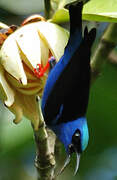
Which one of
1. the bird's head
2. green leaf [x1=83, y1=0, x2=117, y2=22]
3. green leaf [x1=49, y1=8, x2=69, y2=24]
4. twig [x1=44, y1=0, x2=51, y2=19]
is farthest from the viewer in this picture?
the bird's head

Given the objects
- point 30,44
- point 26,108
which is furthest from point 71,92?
point 30,44

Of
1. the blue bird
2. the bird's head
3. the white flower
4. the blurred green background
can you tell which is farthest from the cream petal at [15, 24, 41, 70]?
the blurred green background

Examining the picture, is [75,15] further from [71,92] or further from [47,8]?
[71,92]

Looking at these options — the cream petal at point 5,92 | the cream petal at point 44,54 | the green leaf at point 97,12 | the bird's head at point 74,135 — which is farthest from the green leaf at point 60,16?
the bird's head at point 74,135

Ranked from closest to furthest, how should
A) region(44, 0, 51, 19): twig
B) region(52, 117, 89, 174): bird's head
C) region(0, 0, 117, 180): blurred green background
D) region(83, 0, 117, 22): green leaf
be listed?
region(83, 0, 117, 22): green leaf → region(44, 0, 51, 19): twig → region(52, 117, 89, 174): bird's head → region(0, 0, 117, 180): blurred green background

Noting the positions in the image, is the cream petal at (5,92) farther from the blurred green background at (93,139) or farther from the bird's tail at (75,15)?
the blurred green background at (93,139)

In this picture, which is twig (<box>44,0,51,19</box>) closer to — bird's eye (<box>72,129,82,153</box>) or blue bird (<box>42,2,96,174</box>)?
blue bird (<box>42,2,96,174</box>)
